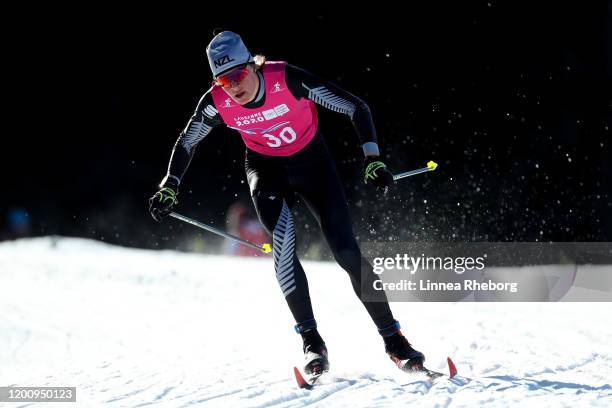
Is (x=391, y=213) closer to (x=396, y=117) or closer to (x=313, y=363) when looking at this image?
(x=396, y=117)

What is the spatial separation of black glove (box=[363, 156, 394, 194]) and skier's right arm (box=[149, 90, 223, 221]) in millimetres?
1017

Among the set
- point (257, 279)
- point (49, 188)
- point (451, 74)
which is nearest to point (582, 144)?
point (451, 74)

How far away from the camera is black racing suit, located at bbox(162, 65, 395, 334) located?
3.60 m

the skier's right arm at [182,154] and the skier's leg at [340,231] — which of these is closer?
the skier's leg at [340,231]

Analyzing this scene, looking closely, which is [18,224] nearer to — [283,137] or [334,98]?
[283,137]

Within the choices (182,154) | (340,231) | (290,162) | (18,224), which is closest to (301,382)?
(340,231)

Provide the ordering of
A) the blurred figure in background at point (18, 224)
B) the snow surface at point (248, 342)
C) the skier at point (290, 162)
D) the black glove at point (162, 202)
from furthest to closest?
1. the blurred figure in background at point (18, 224)
2. the black glove at point (162, 202)
3. the skier at point (290, 162)
4. the snow surface at point (248, 342)

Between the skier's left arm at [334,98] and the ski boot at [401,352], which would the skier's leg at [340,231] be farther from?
the skier's left arm at [334,98]

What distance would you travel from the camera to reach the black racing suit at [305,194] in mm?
3596

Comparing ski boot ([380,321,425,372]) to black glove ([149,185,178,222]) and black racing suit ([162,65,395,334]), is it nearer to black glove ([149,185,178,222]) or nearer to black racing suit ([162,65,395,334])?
black racing suit ([162,65,395,334])

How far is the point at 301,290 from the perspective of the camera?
3664 mm

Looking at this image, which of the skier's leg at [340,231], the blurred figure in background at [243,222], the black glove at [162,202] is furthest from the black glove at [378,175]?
the blurred figure in background at [243,222]

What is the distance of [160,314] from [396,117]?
458cm

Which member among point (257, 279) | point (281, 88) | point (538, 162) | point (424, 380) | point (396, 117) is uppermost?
point (396, 117)
